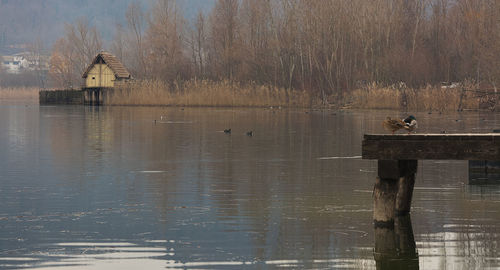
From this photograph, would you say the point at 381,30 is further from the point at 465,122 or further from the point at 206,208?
the point at 206,208

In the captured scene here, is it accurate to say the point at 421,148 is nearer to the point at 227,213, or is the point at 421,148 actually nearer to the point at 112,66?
the point at 227,213

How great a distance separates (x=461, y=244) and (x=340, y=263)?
2.19 meters

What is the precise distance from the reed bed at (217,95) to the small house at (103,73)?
60.7 feet

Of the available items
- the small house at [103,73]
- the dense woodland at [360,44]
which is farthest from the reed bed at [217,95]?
the small house at [103,73]

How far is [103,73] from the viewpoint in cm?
10750

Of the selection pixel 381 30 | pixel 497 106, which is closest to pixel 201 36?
pixel 381 30

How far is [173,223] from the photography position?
47.5ft

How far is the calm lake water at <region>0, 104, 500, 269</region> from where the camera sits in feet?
39.0

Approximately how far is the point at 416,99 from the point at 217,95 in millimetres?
18987

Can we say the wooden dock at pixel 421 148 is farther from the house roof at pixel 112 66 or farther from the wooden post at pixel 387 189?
the house roof at pixel 112 66

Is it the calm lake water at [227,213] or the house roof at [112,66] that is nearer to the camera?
the calm lake water at [227,213]

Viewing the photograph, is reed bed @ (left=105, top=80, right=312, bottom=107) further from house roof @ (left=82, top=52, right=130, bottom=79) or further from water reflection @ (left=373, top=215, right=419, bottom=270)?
water reflection @ (left=373, top=215, right=419, bottom=270)

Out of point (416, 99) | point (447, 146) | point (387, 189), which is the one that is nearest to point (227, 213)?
point (387, 189)

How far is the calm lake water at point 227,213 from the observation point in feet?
39.0
